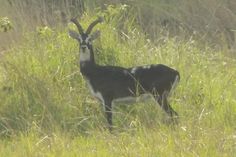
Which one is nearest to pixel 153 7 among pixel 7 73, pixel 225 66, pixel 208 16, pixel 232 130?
pixel 208 16

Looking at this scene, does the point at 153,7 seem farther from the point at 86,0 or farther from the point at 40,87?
the point at 40,87

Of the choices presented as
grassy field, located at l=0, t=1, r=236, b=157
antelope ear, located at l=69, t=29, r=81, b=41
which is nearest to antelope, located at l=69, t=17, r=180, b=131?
antelope ear, located at l=69, t=29, r=81, b=41

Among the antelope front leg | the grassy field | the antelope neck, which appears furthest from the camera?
the antelope neck

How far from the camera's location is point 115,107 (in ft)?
30.4

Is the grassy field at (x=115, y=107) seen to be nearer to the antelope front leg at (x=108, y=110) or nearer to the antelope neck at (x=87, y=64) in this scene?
the antelope front leg at (x=108, y=110)

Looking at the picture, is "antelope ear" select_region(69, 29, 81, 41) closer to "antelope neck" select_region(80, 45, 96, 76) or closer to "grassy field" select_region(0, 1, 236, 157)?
"antelope neck" select_region(80, 45, 96, 76)

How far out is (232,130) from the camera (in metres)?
7.49

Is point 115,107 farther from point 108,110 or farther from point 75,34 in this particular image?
point 75,34

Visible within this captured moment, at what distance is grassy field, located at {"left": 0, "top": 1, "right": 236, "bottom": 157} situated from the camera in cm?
674

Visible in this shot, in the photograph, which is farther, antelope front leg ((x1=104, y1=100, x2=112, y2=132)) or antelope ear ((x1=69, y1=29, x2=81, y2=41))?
antelope ear ((x1=69, y1=29, x2=81, y2=41))

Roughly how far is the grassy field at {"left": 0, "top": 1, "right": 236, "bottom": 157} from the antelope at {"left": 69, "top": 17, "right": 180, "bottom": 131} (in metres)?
0.18

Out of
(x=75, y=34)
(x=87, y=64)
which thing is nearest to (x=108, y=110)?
(x=87, y=64)

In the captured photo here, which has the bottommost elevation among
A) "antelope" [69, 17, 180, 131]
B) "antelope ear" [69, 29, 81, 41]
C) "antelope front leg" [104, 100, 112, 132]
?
"antelope front leg" [104, 100, 112, 132]

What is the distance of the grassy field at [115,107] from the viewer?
265 inches
